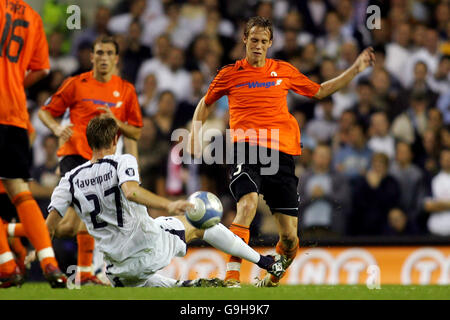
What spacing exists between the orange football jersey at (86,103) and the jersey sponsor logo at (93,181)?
2124 mm

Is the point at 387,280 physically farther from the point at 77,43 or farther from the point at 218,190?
the point at 77,43

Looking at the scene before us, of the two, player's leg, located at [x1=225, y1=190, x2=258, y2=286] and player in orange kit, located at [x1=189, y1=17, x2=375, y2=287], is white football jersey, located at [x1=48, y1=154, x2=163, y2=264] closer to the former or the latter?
player's leg, located at [x1=225, y1=190, x2=258, y2=286]

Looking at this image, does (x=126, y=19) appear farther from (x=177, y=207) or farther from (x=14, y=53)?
(x=177, y=207)

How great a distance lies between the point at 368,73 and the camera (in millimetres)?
13625

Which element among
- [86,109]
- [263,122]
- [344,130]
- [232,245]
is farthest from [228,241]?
[344,130]

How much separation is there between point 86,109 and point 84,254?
1.56 meters

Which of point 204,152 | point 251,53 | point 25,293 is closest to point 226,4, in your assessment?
point 204,152

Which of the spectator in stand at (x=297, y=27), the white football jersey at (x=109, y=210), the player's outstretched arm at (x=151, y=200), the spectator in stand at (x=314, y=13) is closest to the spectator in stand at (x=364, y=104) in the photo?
the spectator in stand at (x=297, y=27)

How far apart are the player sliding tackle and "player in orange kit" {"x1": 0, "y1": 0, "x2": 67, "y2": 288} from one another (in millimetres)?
251

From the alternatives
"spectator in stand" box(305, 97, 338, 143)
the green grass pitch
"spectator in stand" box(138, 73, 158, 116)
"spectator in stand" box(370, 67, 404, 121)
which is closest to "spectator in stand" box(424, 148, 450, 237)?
"spectator in stand" box(370, 67, 404, 121)

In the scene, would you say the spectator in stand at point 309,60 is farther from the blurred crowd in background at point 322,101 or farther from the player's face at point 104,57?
the player's face at point 104,57

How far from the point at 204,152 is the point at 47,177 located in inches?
88.9

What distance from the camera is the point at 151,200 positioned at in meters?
6.24

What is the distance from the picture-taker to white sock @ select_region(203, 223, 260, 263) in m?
7.09
